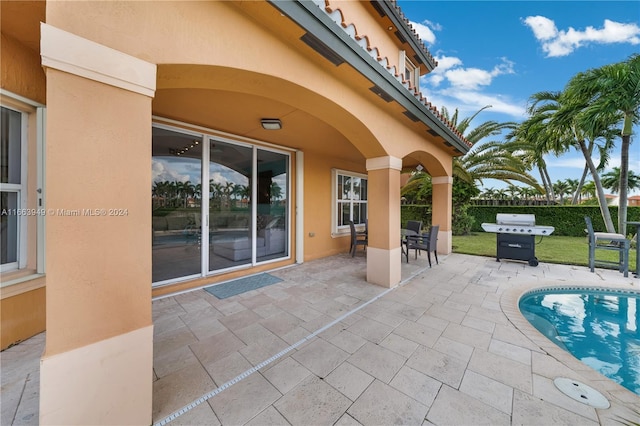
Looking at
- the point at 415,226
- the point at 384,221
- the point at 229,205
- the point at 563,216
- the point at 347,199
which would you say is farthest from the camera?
the point at 563,216

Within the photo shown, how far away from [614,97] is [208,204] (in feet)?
36.6

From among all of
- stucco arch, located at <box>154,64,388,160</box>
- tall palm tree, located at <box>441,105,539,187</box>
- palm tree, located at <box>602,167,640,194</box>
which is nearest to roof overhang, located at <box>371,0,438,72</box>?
stucco arch, located at <box>154,64,388,160</box>

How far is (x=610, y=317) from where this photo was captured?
12.6 ft

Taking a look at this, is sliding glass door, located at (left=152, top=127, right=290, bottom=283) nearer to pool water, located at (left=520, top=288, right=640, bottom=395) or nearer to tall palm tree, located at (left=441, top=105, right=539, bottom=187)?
pool water, located at (left=520, top=288, right=640, bottom=395)

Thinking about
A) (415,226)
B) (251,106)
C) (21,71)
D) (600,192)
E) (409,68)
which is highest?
(409,68)

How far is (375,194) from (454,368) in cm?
298

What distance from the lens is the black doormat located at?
409 cm

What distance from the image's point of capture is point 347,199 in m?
7.93

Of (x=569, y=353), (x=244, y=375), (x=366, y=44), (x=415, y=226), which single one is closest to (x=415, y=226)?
(x=415, y=226)

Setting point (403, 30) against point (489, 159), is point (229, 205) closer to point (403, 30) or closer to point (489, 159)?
point (403, 30)

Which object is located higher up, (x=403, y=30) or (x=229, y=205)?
(x=403, y=30)

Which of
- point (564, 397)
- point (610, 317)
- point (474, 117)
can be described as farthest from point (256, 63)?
point (474, 117)

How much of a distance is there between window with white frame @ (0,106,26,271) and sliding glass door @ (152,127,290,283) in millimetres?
1532

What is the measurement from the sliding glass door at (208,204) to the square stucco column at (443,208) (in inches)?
208
